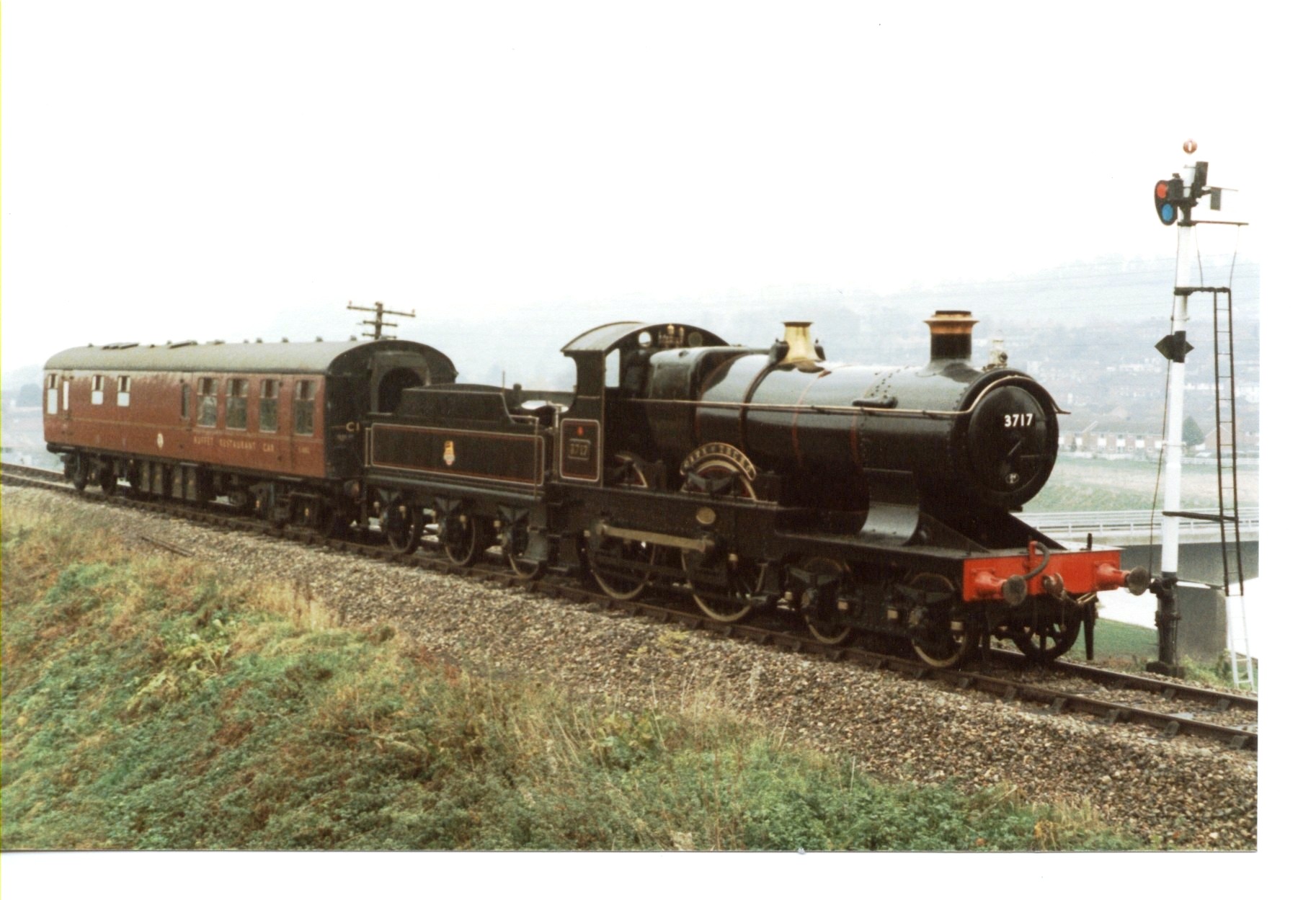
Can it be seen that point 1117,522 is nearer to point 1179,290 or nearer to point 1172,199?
point 1179,290

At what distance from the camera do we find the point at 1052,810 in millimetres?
6500

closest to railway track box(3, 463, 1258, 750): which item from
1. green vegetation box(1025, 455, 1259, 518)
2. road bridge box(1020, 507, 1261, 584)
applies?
road bridge box(1020, 507, 1261, 584)

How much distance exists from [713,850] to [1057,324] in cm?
479

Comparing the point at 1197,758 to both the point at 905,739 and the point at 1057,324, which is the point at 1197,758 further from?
the point at 1057,324

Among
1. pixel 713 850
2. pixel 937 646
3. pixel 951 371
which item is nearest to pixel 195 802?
pixel 713 850

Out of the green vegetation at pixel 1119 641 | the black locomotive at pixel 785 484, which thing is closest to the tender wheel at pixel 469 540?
the black locomotive at pixel 785 484

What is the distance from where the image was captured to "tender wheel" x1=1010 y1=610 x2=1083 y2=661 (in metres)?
8.70

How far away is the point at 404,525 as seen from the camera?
45.2 feet

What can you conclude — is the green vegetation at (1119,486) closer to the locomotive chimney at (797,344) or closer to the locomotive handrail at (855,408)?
the locomotive handrail at (855,408)

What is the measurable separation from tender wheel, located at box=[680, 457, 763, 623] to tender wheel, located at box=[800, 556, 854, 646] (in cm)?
60

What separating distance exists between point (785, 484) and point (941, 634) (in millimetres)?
1883

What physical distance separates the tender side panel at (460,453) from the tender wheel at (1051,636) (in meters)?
5.03

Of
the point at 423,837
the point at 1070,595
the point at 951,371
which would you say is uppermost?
the point at 951,371

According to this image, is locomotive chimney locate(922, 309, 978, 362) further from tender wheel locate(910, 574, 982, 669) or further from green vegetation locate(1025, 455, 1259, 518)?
tender wheel locate(910, 574, 982, 669)
